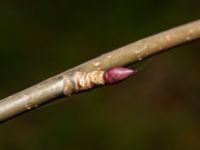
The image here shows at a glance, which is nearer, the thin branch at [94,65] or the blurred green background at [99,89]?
the thin branch at [94,65]

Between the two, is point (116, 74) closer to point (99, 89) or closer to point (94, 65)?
point (94, 65)

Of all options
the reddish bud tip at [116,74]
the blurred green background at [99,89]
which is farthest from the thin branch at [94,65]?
the blurred green background at [99,89]

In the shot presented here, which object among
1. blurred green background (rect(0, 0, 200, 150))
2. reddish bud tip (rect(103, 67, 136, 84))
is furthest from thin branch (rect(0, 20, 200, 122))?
Result: blurred green background (rect(0, 0, 200, 150))

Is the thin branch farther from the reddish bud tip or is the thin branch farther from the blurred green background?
the blurred green background

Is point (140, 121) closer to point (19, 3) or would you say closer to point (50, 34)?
point (50, 34)

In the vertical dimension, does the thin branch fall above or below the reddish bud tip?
above

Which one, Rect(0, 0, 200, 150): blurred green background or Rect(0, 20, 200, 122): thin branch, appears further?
Rect(0, 0, 200, 150): blurred green background

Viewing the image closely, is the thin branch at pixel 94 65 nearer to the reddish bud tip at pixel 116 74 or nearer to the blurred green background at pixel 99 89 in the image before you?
the reddish bud tip at pixel 116 74
